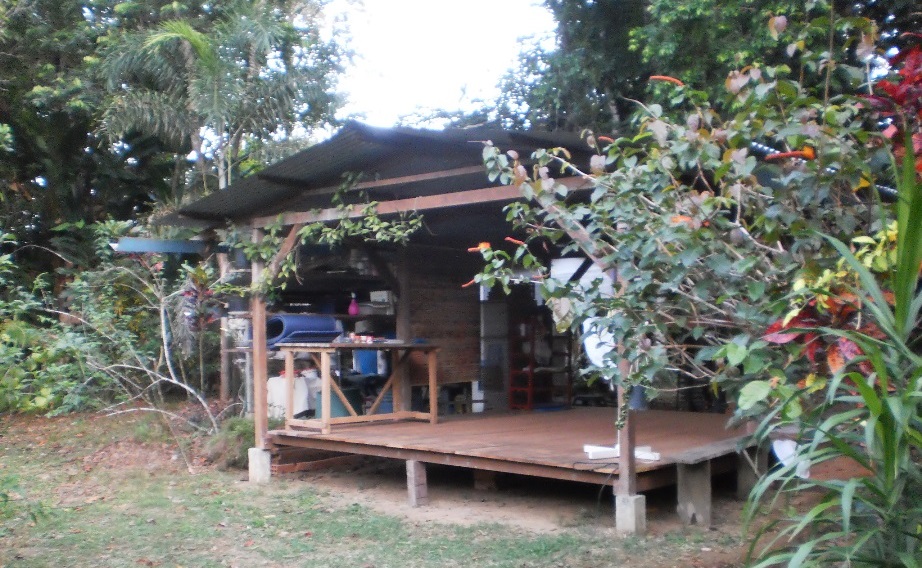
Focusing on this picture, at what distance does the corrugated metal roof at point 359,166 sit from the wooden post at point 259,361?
497 millimetres

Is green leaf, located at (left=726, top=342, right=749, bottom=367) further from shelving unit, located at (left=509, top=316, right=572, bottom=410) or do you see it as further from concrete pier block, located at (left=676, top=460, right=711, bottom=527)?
shelving unit, located at (left=509, top=316, right=572, bottom=410)

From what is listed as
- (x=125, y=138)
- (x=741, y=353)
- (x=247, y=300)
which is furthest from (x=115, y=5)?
(x=741, y=353)

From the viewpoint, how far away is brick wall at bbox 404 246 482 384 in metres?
10.2

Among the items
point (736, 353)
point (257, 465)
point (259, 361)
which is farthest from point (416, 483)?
point (736, 353)

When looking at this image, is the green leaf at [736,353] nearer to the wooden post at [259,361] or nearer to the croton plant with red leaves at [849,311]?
the croton plant with red leaves at [849,311]

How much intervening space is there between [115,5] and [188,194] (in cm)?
315

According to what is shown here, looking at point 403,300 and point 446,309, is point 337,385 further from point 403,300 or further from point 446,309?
point 446,309

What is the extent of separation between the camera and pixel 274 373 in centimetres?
1023

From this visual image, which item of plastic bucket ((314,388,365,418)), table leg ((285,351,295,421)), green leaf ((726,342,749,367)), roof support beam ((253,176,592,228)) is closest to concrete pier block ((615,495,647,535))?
roof support beam ((253,176,592,228))

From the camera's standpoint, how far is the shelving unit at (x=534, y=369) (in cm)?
1137

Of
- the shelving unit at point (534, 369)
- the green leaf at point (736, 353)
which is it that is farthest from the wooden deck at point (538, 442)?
the green leaf at point (736, 353)

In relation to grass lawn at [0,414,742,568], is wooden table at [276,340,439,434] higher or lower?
higher

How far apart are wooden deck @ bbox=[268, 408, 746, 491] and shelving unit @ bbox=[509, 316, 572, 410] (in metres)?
1.53

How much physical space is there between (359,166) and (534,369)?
15.6 ft
